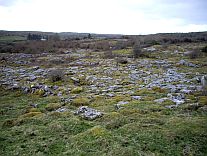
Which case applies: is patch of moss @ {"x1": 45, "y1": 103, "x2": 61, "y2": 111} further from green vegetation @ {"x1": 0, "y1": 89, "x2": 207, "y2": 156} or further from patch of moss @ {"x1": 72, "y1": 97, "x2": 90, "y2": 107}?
patch of moss @ {"x1": 72, "y1": 97, "x2": 90, "y2": 107}

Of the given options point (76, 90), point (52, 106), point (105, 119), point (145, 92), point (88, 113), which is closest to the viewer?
point (105, 119)

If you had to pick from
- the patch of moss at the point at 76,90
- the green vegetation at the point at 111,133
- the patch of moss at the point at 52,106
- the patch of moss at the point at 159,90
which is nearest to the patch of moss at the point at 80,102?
the patch of moss at the point at 52,106

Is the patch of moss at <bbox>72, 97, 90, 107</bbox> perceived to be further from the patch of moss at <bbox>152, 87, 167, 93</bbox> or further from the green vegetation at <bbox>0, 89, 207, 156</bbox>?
the patch of moss at <bbox>152, 87, 167, 93</bbox>

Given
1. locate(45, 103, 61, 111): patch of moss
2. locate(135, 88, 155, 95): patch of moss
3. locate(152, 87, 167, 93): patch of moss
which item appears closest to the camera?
locate(45, 103, 61, 111): patch of moss

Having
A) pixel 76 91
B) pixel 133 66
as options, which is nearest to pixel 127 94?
pixel 76 91

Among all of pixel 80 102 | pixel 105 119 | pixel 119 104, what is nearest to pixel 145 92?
pixel 119 104

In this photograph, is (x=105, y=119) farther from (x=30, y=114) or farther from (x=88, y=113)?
(x=30, y=114)

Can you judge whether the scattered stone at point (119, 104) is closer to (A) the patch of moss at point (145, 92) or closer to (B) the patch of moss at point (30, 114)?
(A) the patch of moss at point (145, 92)

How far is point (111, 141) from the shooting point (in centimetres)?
1007

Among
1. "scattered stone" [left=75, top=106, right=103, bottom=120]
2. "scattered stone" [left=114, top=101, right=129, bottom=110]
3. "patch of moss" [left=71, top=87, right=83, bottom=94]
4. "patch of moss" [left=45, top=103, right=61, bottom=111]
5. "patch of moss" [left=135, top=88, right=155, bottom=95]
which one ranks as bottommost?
"patch of moss" [left=45, top=103, right=61, bottom=111]

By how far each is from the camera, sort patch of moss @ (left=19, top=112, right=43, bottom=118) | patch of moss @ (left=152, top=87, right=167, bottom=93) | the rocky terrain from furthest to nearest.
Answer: patch of moss @ (left=152, top=87, right=167, bottom=93), patch of moss @ (left=19, top=112, right=43, bottom=118), the rocky terrain

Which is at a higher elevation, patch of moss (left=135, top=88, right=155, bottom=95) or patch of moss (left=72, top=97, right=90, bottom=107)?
patch of moss (left=135, top=88, right=155, bottom=95)

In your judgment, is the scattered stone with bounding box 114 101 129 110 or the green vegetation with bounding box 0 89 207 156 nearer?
the green vegetation with bounding box 0 89 207 156

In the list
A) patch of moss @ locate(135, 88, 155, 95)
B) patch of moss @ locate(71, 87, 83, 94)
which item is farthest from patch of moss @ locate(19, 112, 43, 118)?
patch of moss @ locate(135, 88, 155, 95)
